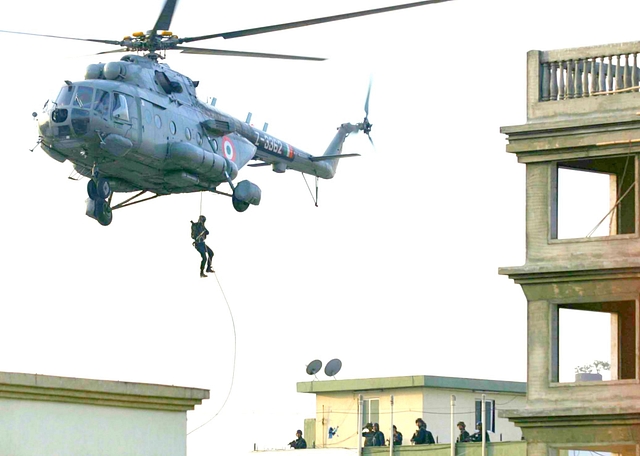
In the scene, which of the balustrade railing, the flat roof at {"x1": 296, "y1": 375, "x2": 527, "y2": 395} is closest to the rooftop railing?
the balustrade railing

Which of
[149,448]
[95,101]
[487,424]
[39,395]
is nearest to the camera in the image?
[39,395]

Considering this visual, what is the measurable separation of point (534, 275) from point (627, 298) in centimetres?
194

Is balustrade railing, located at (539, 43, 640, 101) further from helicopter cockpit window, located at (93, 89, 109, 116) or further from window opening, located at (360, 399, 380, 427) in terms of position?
window opening, located at (360, 399, 380, 427)

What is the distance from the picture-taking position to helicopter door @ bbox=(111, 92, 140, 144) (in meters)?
37.8

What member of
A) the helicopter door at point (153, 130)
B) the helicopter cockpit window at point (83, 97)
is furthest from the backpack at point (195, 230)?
the helicopter cockpit window at point (83, 97)

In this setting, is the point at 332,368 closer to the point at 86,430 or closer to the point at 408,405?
the point at 408,405

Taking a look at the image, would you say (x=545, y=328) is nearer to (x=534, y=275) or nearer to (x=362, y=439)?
(x=534, y=275)

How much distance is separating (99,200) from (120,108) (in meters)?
2.62

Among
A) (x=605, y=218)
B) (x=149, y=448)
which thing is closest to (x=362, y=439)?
(x=605, y=218)

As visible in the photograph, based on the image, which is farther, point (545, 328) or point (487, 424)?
point (487, 424)

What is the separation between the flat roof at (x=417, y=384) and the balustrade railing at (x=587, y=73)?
1969cm

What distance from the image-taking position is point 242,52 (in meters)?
38.3

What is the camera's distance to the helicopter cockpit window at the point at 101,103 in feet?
124

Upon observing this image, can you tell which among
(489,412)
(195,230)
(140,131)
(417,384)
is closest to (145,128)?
(140,131)
